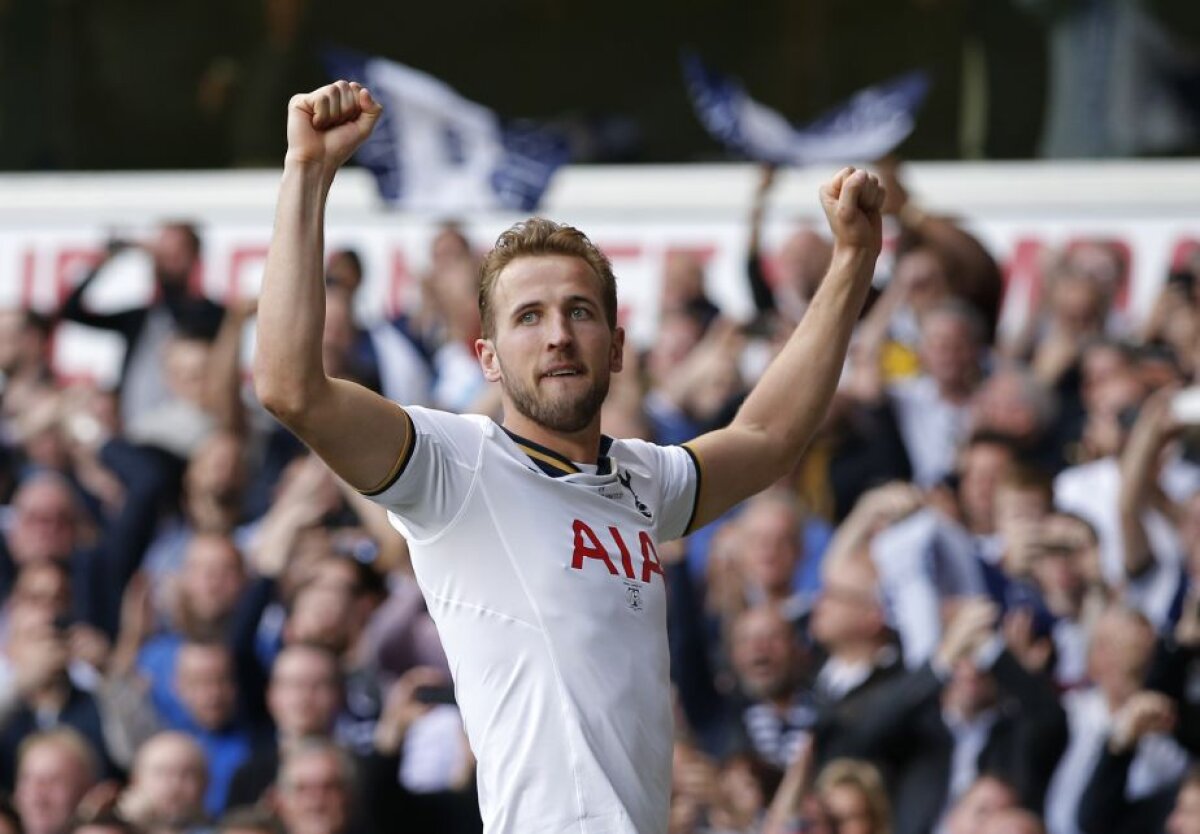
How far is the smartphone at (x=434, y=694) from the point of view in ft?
23.0

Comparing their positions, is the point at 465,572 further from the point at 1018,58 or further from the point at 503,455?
the point at 1018,58

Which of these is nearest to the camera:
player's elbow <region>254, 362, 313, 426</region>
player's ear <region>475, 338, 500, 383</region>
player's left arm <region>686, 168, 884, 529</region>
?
player's elbow <region>254, 362, 313, 426</region>

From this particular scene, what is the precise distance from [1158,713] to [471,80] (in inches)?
A: 216

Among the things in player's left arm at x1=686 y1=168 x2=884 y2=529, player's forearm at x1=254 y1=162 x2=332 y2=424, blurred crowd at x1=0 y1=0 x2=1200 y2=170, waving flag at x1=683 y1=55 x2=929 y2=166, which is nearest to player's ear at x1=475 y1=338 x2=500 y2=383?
player's forearm at x1=254 y1=162 x2=332 y2=424

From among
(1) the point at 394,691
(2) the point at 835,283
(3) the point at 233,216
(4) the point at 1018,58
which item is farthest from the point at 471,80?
(2) the point at 835,283

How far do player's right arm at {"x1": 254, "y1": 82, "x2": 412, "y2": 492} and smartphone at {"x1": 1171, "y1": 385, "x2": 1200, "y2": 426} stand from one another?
4.71 meters

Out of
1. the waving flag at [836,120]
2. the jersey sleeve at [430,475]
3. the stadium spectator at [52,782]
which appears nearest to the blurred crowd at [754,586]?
the stadium spectator at [52,782]

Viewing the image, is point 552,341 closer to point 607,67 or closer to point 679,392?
point 679,392

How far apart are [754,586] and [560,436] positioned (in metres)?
4.15

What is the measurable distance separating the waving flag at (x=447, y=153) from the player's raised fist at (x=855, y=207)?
4.86 m

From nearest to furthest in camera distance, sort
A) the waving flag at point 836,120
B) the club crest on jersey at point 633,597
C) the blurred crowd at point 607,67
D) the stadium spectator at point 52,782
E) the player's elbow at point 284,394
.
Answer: the player's elbow at point 284,394, the club crest on jersey at point 633,597, the stadium spectator at point 52,782, the waving flag at point 836,120, the blurred crowd at point 607,67

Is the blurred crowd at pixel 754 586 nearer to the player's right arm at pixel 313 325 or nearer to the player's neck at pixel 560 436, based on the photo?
the player's neck at pixel 560 436

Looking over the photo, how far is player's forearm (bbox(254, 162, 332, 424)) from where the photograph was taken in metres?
3.79

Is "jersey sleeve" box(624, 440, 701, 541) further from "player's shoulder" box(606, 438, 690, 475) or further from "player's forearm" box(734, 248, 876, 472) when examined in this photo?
"player's forearm" box(734, 248, 876, 472)
